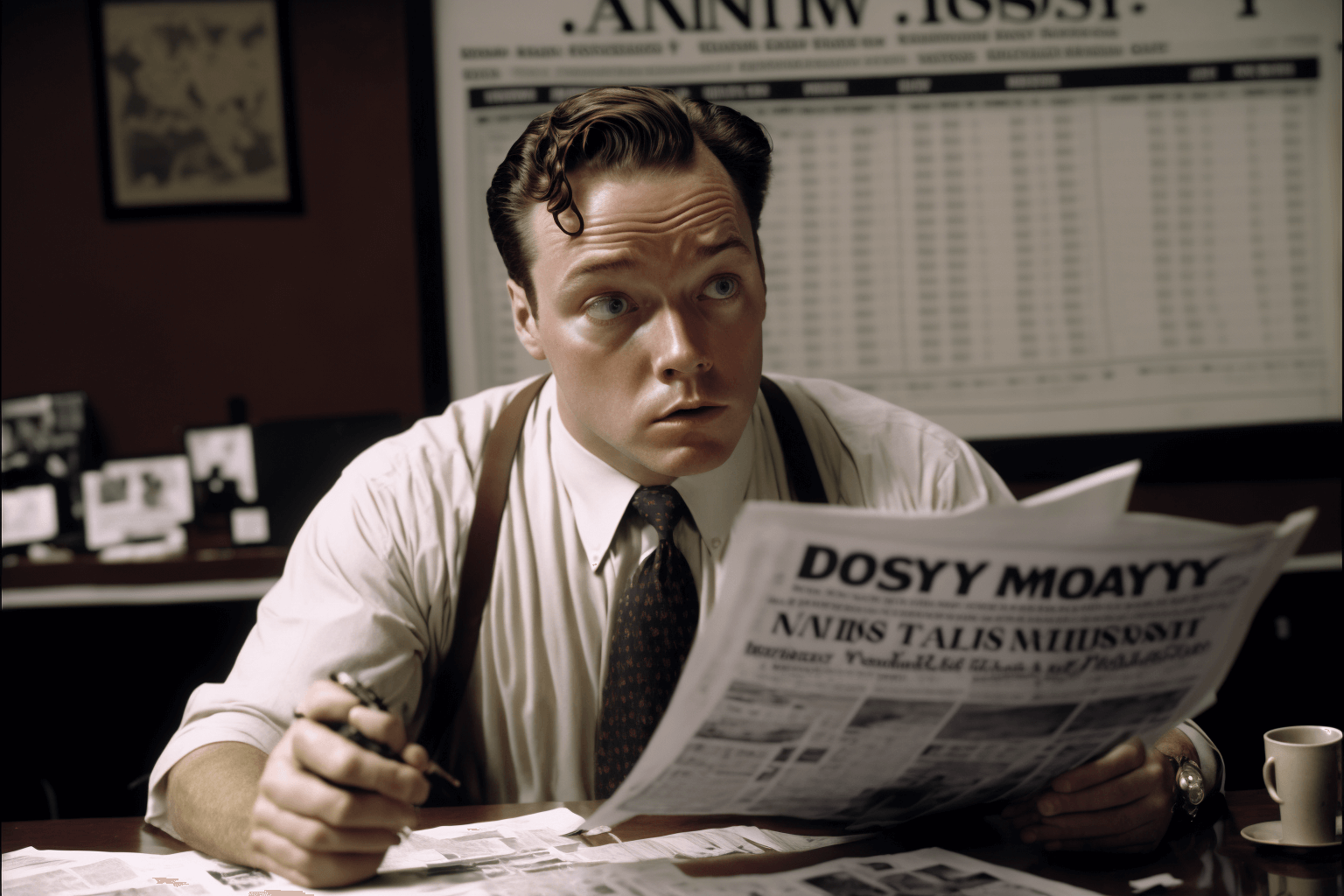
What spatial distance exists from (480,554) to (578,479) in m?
0.15

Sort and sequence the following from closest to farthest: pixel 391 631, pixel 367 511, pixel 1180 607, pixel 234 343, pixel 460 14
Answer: pixel 1180 607 < pixel 391 631 < pixel 367 511 < pixel 460 14 < pixel 234 343

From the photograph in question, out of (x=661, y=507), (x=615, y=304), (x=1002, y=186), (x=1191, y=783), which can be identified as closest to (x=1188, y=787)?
(x=1191, y=783)

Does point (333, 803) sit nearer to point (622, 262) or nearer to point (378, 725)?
point (378, 725)

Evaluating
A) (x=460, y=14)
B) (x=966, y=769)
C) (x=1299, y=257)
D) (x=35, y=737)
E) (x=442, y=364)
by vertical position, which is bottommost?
(x=35, y=737)

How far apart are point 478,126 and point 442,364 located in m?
0.54

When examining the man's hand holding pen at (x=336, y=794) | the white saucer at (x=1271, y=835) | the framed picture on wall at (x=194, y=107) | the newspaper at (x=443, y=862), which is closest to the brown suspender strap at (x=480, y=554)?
the newspaper at (x=443, y=862)

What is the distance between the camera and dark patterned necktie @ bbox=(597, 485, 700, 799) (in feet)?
3.70

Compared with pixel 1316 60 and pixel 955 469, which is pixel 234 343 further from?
pixel 1316 60

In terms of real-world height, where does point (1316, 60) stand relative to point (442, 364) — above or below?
above

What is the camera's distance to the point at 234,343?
2473 mm

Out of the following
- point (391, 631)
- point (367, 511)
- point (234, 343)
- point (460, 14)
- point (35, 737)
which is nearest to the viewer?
point (391, 631)

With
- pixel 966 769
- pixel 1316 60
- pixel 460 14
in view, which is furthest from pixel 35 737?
pixel 1316 60

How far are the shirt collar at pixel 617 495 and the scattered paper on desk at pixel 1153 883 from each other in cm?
62

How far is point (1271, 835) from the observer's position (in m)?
0.79
